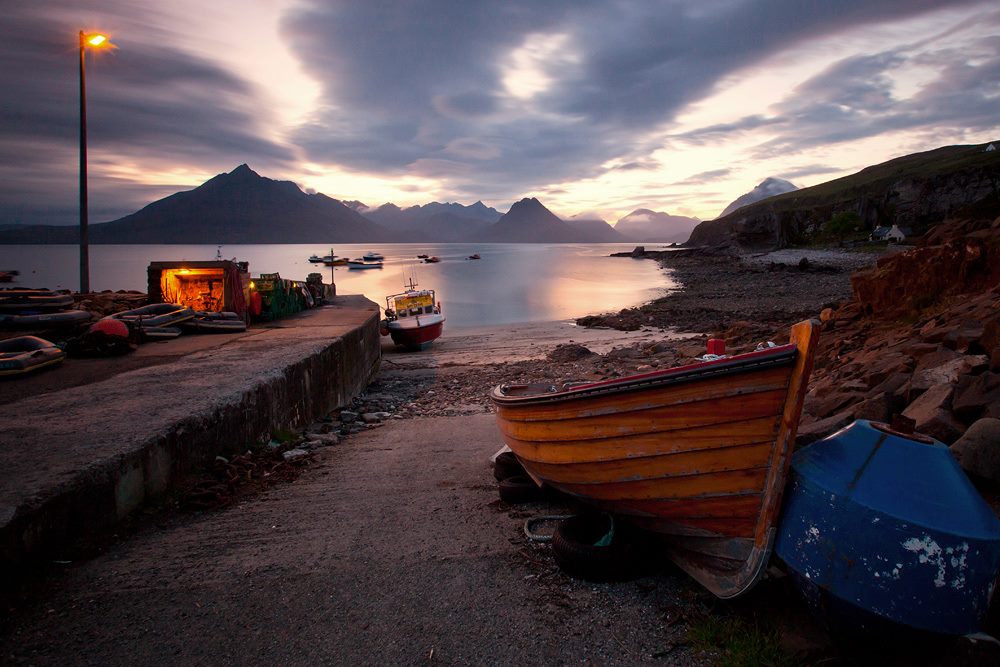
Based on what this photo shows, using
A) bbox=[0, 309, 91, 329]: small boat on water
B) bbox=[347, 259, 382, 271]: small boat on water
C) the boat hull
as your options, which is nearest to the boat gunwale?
bbox=[0, 309, 91, 329]: small boat on water

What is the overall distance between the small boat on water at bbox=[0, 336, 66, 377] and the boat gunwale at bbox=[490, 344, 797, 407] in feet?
27.4

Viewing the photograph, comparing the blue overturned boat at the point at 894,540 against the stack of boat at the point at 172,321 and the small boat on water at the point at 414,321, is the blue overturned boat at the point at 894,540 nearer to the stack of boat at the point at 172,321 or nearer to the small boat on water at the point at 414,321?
the stack of boat at the point at 172,321

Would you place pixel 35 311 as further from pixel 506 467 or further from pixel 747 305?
pixel 747 305

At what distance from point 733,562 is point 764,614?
1.15 ft

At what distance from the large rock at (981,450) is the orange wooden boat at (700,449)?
3.93 ft

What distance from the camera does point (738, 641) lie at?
339 cm

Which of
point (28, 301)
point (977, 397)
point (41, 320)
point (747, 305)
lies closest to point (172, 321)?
point (41, 320)

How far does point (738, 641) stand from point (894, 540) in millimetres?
1087

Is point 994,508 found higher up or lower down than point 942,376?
lower down

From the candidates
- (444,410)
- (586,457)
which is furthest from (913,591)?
(444,410)

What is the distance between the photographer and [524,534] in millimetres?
4887

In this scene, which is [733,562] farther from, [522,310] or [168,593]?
[522,310]

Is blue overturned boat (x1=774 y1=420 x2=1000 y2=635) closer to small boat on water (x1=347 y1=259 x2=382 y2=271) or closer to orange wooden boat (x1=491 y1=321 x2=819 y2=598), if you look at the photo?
orange wooden boat (x1=491 y1=321 x2=819 y2=598)

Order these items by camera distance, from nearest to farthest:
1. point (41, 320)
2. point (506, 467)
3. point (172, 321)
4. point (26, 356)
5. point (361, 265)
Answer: point (506, 467)
point (26, 356)
point (41, 320)
point (172, 321)
point (361, 265)
